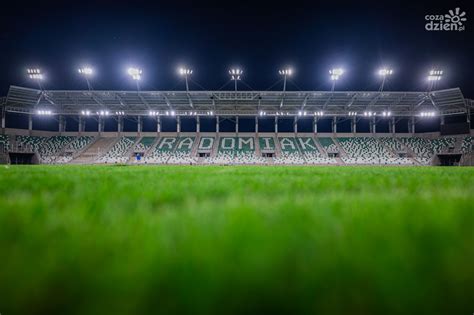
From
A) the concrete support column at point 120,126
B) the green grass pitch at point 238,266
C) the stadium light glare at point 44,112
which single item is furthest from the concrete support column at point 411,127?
the stadium light glare at point 44,112

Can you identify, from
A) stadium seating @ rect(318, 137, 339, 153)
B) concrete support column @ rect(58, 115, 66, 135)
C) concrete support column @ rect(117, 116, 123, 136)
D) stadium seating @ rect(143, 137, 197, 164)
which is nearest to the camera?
stadium seating @ rect(143, 137, 197, 164)

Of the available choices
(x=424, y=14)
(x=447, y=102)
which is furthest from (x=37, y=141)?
(x=424, y=14)

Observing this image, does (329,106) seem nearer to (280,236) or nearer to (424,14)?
(424,14)

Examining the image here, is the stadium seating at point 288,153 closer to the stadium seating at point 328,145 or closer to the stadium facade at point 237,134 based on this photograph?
the stadium facade at point 237,134

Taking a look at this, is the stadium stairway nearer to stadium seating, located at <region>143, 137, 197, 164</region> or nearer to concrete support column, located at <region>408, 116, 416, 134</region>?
concrete support column, located at <region>408, 116, 416, 134</region>

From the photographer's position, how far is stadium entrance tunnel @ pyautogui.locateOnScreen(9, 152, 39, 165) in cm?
2912

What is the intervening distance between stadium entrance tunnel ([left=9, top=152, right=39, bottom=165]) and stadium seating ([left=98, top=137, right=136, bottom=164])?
9351 mm

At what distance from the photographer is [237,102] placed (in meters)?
31.6

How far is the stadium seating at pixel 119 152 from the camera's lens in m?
31.4

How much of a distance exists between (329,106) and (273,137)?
1049cm

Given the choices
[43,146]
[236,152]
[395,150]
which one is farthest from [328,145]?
[43,146]

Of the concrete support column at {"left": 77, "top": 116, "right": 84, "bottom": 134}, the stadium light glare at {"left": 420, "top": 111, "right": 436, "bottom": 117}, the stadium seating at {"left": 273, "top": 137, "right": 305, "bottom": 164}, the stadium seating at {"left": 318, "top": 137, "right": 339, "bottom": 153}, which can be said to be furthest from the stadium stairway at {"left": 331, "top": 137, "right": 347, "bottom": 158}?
the concrete support column at {"left": 77, "top": 116, "right": 84, "bottom": 134}

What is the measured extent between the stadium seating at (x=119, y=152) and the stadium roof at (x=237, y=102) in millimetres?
5062

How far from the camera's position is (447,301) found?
18.6 inches
